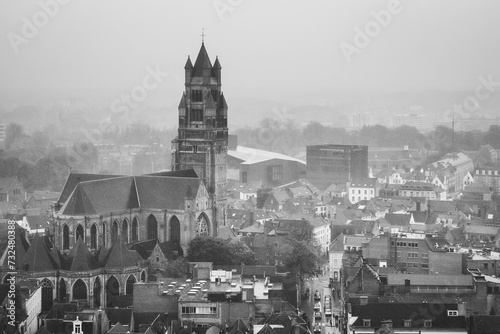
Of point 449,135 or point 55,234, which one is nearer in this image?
point 55,234

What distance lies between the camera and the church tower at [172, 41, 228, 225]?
90.9 m

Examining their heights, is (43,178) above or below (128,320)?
Answer: above

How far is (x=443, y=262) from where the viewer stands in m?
72.1

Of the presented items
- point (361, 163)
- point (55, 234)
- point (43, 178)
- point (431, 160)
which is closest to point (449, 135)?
point (431, 160)

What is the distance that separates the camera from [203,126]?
91.8m

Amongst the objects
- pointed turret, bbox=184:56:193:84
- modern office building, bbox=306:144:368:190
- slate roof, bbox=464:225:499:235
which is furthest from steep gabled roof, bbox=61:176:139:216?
modern office building, bbox=306:144:368:190

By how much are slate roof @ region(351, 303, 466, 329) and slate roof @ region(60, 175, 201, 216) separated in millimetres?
26887

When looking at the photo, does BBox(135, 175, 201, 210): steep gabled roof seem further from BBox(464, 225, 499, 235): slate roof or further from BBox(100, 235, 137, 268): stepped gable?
BBox(464, 225, 499, 235): slate roof

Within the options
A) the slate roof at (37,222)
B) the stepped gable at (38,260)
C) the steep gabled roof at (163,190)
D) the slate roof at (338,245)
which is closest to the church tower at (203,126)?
the steep gabled roof at (163,190)

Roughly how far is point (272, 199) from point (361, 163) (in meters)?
28.8

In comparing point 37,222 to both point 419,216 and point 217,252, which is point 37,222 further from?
point 419,216

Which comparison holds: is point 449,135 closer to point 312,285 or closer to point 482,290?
point 312,285

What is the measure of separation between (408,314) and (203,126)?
1425 inches

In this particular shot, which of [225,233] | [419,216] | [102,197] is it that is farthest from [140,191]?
[419,216]
